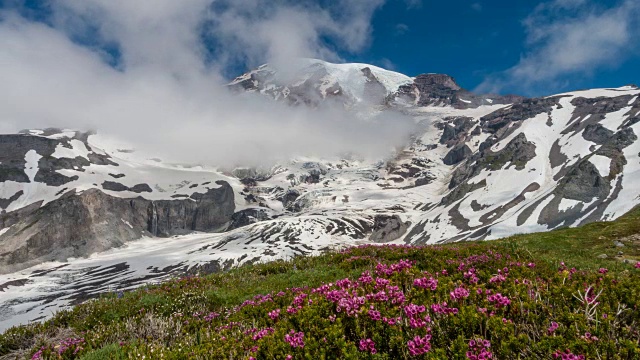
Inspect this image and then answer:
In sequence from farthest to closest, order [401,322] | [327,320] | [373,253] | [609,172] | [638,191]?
[609,172] → [638,191] → [373,253] → [327,320] → [401,322]

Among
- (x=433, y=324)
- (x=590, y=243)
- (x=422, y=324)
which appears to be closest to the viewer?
(x=422, y=324)

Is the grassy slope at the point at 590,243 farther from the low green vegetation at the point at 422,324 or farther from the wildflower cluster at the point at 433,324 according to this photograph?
the wildflower cluster at the point at 433,324

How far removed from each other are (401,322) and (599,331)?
7.18 ft

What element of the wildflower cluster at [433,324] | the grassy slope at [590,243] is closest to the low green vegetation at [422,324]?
the wildflower cluster at [433,324]

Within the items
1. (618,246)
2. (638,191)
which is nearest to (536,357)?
(618,246)

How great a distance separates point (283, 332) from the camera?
521cm

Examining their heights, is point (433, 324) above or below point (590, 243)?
above

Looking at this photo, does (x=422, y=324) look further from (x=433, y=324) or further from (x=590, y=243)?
(x=590, y=243)

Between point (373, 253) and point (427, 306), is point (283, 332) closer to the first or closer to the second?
point (427, 306)

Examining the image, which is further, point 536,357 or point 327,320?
point 327,320

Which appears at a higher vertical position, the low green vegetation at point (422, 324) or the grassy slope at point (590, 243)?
the low green vegetation at point (422, 324)

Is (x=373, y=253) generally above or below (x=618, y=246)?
above

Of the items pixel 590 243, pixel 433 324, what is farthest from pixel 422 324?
pixel 590 243

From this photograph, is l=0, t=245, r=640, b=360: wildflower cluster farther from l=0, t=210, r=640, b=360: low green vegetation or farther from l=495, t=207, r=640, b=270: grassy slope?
l=495, t=207, r=640, b=270: grassy slope
